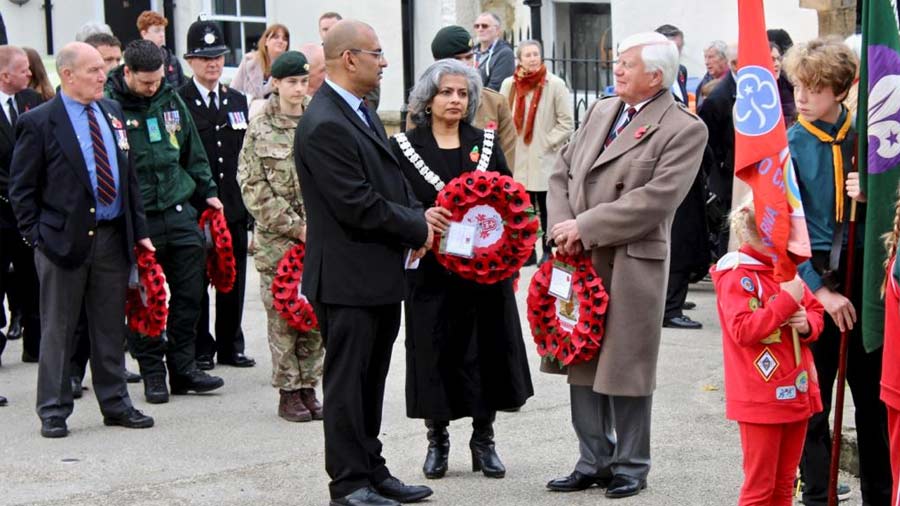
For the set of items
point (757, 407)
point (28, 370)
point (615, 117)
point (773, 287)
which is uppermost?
point (615, 117)

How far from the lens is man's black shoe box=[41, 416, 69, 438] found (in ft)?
27.6

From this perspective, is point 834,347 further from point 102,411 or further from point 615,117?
point 102,411

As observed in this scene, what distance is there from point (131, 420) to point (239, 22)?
1137cm

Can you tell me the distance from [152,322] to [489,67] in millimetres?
6405

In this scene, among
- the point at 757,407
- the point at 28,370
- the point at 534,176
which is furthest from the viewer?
the point at 534,176

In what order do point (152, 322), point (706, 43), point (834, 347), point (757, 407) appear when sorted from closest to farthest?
point (757, 407) < point (834, 347) < point (152, 322) < point (706, 43)

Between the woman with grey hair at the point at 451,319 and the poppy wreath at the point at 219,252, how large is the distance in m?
2.64

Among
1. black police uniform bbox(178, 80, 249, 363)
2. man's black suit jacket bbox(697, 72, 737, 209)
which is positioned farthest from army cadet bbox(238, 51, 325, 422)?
man's black suit jacket bbox(697, 72, 737, 209)

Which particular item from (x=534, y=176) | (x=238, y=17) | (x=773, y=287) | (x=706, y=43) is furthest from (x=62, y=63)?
(x=238, y=17)

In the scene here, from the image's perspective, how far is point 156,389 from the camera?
927 cm

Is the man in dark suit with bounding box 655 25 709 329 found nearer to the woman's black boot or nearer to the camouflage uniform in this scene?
the camouflage uniform

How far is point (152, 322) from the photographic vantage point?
29.4 ft

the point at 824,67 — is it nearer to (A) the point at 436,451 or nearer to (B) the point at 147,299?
(A) the point at 436,451

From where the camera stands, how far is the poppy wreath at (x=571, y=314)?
6.93 meters
